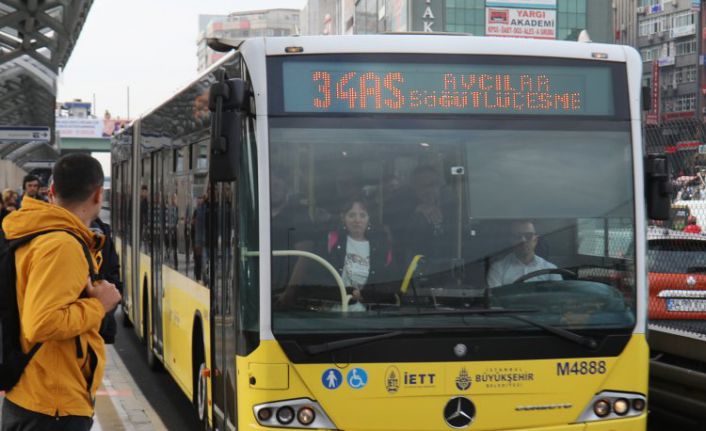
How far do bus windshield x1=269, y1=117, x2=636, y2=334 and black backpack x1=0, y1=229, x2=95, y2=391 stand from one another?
1.99 m

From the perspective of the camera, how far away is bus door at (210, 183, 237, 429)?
6.29m

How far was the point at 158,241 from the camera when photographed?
10680 millimetres

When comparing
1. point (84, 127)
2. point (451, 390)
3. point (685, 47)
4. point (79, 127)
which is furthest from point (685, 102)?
point (451, 390)

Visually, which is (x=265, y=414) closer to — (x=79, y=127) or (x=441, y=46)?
(x=441, y=46)

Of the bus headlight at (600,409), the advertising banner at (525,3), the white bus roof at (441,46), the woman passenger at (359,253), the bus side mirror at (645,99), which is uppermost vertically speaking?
the advertising banner at (525,3)

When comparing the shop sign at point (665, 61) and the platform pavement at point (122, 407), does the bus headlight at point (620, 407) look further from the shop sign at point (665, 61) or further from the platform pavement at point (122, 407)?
the shop sign at point (665, 61)

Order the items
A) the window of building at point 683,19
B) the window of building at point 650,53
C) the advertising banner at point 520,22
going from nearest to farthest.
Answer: the advertising banner at point 520,22 < the window of building at point 683,19 < the window of building at point 650,53

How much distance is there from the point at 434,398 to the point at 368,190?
1.11 metres

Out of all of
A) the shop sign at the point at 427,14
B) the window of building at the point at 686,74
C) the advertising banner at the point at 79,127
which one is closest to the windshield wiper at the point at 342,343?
the shop sign at the point at 427,14

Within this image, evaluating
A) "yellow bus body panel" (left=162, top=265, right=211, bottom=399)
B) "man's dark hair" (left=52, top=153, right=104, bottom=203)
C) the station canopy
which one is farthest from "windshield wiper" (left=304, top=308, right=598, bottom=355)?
the station canopy

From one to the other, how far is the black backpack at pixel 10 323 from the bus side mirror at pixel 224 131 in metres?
1.82

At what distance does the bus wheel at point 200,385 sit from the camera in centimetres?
773

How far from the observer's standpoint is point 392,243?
19.4ft

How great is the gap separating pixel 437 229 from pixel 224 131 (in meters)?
1.20
